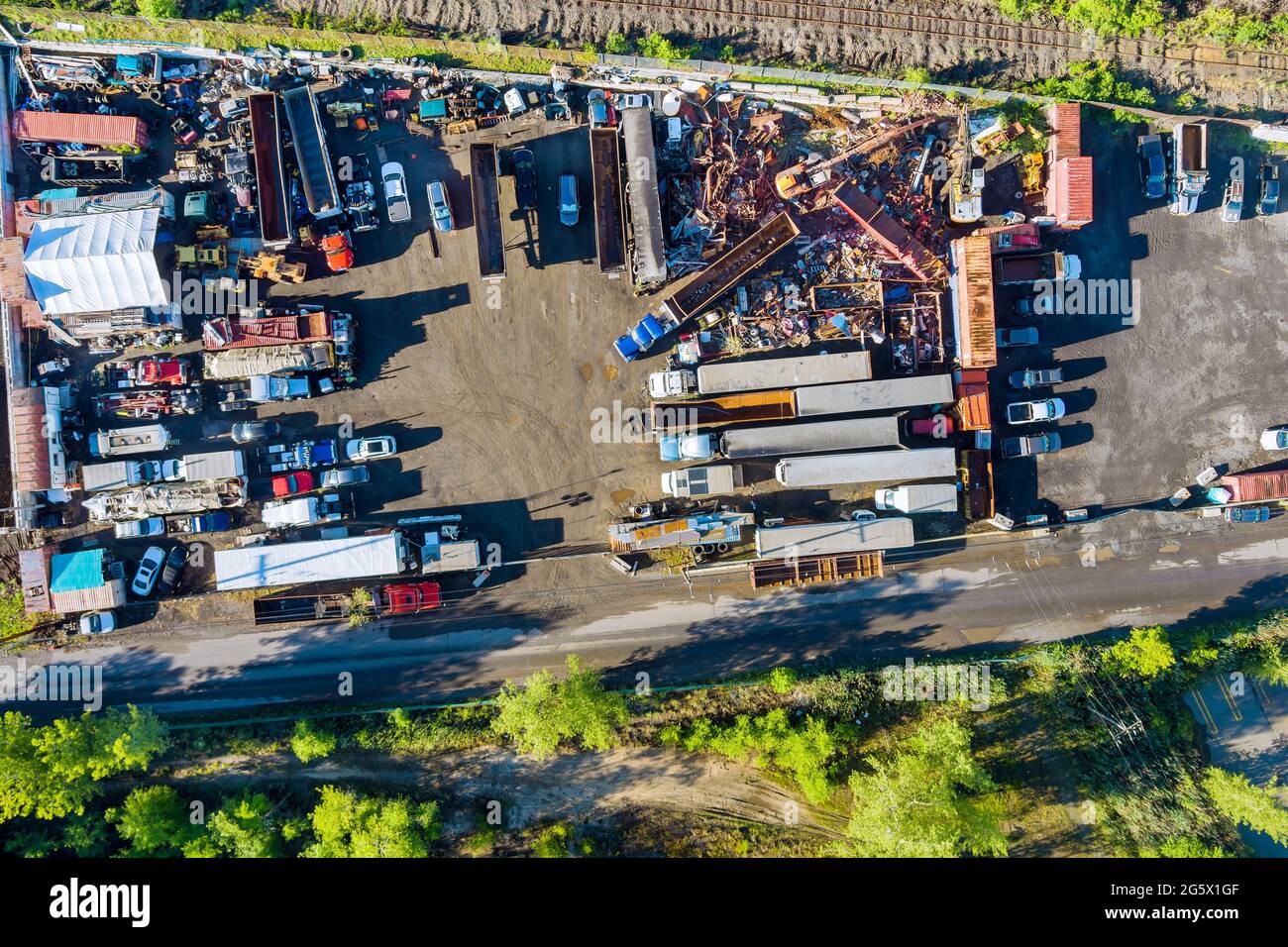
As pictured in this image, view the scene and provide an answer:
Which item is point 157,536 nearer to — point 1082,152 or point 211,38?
point 211,38

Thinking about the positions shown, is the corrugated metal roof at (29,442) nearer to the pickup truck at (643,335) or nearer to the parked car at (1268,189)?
the pickup truck at (643,335)

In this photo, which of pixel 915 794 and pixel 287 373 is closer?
pixel 915 794

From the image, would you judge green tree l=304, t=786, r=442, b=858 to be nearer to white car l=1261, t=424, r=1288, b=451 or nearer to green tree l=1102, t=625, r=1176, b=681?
green tree l=1102, t=625, r=1176, b=681

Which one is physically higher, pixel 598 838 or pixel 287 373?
pixel 287 373

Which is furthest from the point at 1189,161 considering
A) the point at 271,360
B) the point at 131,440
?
the point at 131,440

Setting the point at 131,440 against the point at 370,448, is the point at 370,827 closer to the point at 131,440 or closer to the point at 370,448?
the point at 370,448

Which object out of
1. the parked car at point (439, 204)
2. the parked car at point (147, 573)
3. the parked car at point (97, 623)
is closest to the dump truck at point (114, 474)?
the parked car at point (147, 573)
